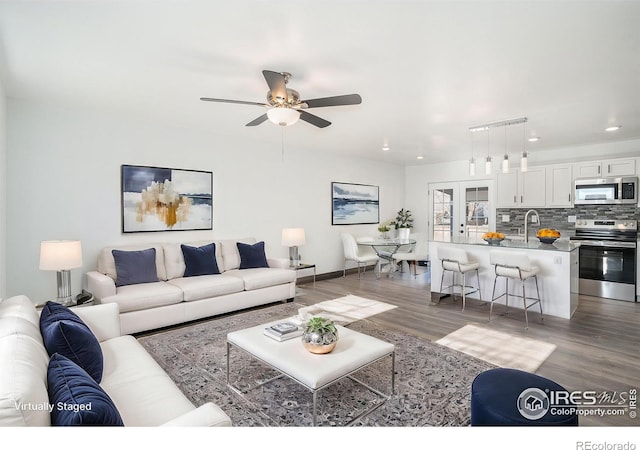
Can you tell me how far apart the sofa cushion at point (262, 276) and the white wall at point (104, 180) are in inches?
32.8

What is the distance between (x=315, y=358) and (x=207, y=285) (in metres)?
2.38

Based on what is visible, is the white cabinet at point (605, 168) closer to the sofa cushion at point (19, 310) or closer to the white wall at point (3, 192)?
the sofa cushion at point (19, 310)

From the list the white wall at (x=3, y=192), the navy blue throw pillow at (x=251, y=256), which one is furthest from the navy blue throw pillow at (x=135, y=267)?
the navy blue throw pillow at (x=251, y=256)

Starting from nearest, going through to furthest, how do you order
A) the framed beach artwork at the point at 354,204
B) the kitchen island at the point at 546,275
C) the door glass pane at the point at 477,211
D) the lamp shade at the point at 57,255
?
1. the lamp shade at the point at 57,255
2. the kitchen island at the point at 546,275
3. the framed beach artwork at the point at 354,204
4. the door glass pane at the point at 477,211

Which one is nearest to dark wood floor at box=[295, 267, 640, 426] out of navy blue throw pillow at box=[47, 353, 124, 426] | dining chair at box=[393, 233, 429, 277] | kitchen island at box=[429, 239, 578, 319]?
kitchen island at box=[429, 239, 578, 319]

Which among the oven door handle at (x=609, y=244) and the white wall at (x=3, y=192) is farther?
the oven door handle at (x=609, y=244)

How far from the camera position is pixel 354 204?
738cm

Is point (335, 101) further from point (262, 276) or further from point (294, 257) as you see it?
point (294, 257)

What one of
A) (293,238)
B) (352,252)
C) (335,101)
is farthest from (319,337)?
(352,252)

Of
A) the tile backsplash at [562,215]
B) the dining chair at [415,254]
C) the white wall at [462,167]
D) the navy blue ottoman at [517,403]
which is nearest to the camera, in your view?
the navy blue ottoman at [517,403]

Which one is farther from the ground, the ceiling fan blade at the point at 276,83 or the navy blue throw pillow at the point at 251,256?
the ceiling fan blade at the point at 276,83

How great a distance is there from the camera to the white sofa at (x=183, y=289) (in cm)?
358

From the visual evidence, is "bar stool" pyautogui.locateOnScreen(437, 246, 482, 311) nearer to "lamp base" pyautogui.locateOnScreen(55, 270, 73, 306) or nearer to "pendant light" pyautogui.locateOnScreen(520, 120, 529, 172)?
"pendant light" pyautogui.locateOnScreen(520, 120, 529, 172)
